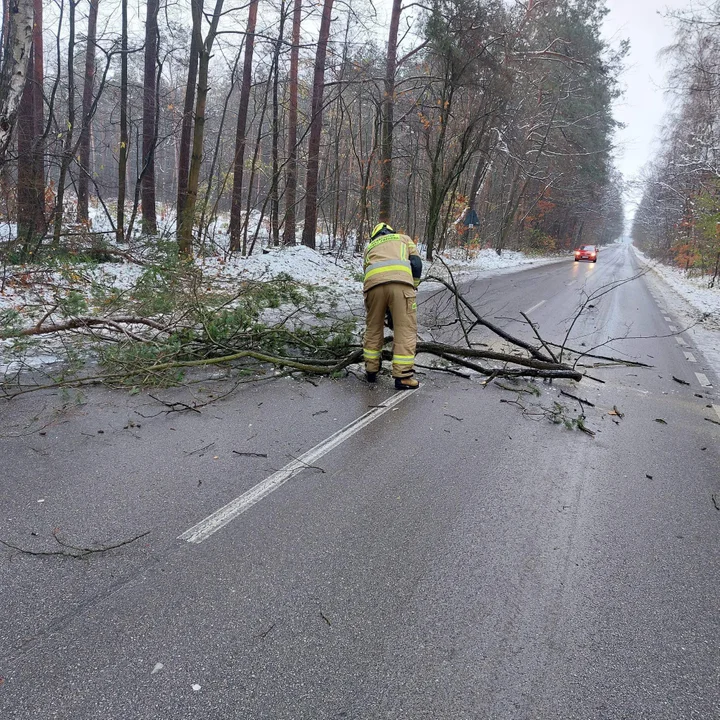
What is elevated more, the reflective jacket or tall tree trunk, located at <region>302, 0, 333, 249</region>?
tall tree trunk, located at <region>302, 0, 333, 249</region>

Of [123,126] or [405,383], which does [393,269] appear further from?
[123,126]

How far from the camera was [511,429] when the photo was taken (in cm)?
471

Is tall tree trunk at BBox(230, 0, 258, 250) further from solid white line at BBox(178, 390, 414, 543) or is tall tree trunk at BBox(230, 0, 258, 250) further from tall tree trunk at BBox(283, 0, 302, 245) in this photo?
solid white line at BBox(178, 390, 414, 543)

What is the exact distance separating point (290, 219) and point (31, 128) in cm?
819

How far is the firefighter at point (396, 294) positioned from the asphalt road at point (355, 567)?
36.4 inches

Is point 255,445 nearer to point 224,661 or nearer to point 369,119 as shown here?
point 224,661

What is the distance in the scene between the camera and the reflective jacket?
549 cm

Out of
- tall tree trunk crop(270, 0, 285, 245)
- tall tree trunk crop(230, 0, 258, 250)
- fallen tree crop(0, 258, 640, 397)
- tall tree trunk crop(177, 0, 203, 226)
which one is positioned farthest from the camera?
tall tree trunk crop(230, 0, 258, 250)

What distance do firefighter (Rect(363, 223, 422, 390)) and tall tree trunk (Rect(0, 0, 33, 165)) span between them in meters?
5.64

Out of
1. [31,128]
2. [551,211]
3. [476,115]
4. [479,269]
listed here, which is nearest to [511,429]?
[31,128]

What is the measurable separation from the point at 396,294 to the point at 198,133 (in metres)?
9.76

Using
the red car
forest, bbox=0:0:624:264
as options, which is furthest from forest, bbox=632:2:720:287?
the red car

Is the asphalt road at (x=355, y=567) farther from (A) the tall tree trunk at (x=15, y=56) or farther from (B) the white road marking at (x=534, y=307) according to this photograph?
(B) the white road marking at (x=534, y=307)

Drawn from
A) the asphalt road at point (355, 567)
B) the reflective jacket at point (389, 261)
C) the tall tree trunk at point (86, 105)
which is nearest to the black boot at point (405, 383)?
the asphalt road at point (355, 567)
